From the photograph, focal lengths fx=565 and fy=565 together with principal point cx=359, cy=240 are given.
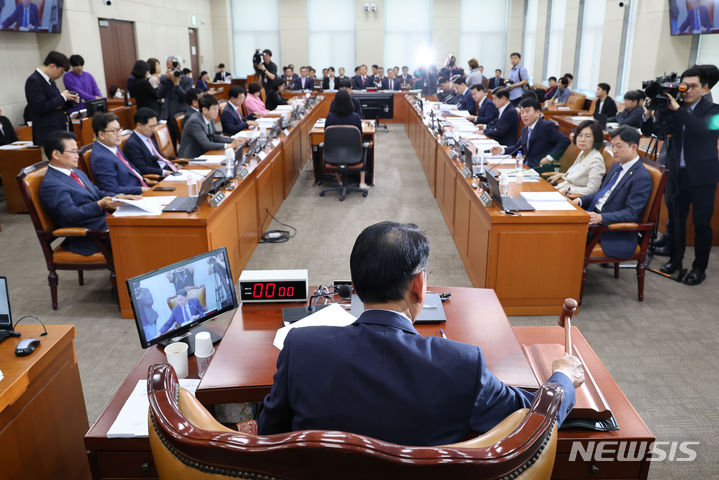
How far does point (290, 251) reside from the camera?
4730 mm

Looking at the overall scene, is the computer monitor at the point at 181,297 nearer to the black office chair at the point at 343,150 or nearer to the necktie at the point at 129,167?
the necktie at the point at 129,167

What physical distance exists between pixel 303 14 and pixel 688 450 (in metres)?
15.2

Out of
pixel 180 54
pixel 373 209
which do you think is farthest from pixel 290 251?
pixel 180 54

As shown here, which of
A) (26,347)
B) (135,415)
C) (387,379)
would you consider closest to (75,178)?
(26,347)

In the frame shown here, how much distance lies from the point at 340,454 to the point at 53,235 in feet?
10.6

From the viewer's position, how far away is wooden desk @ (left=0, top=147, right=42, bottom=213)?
5.62 meters

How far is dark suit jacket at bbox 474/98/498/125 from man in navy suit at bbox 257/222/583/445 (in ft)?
21.2

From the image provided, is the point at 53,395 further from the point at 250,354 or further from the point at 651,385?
the point at 651,385

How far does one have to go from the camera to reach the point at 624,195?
355 centimetres

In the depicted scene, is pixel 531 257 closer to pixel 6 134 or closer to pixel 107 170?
pixel 107 170

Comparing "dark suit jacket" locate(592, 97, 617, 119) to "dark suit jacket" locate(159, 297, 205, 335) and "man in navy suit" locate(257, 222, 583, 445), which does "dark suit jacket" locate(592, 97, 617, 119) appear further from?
→ "man in navy suit" locate(257, 222, 583, 445)

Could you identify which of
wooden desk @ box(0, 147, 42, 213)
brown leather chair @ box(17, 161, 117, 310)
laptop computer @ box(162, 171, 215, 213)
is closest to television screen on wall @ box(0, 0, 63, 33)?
wooden desk @ box(0, 147, 42, 213)

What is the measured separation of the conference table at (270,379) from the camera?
168cm

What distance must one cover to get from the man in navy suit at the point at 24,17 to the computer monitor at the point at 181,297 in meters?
6.85
